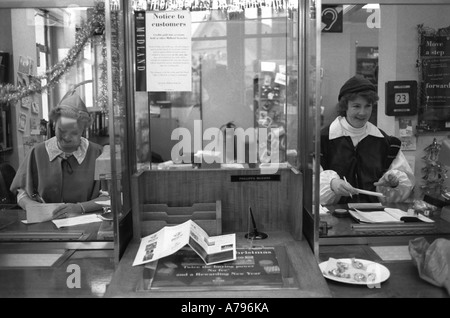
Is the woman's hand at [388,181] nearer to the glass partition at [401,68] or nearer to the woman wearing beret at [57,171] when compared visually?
the glass partition at [401,68]

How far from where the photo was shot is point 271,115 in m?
2.12

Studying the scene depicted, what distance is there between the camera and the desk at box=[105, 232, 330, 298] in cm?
140

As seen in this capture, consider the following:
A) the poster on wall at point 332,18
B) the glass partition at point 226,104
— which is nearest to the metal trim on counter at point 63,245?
the glass partition at point 226,104

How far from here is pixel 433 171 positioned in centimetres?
312

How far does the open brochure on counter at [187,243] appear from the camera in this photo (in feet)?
5.35

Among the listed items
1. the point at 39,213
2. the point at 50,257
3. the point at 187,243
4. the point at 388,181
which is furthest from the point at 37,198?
the point at 388,181

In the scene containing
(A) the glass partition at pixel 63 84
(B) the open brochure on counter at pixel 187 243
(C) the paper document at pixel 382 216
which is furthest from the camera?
(C) the paper document at pixel 382 216

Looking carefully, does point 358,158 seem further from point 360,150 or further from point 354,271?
point 354,271

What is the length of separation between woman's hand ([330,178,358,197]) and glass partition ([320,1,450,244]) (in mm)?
401

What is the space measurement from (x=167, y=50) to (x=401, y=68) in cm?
190

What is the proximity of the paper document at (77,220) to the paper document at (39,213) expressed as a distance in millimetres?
83

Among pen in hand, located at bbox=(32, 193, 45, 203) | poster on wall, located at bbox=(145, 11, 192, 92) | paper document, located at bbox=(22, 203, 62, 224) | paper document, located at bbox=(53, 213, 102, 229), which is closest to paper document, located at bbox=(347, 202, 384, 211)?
poster on wall, located at bbox=(145, 11, 192, 92)
